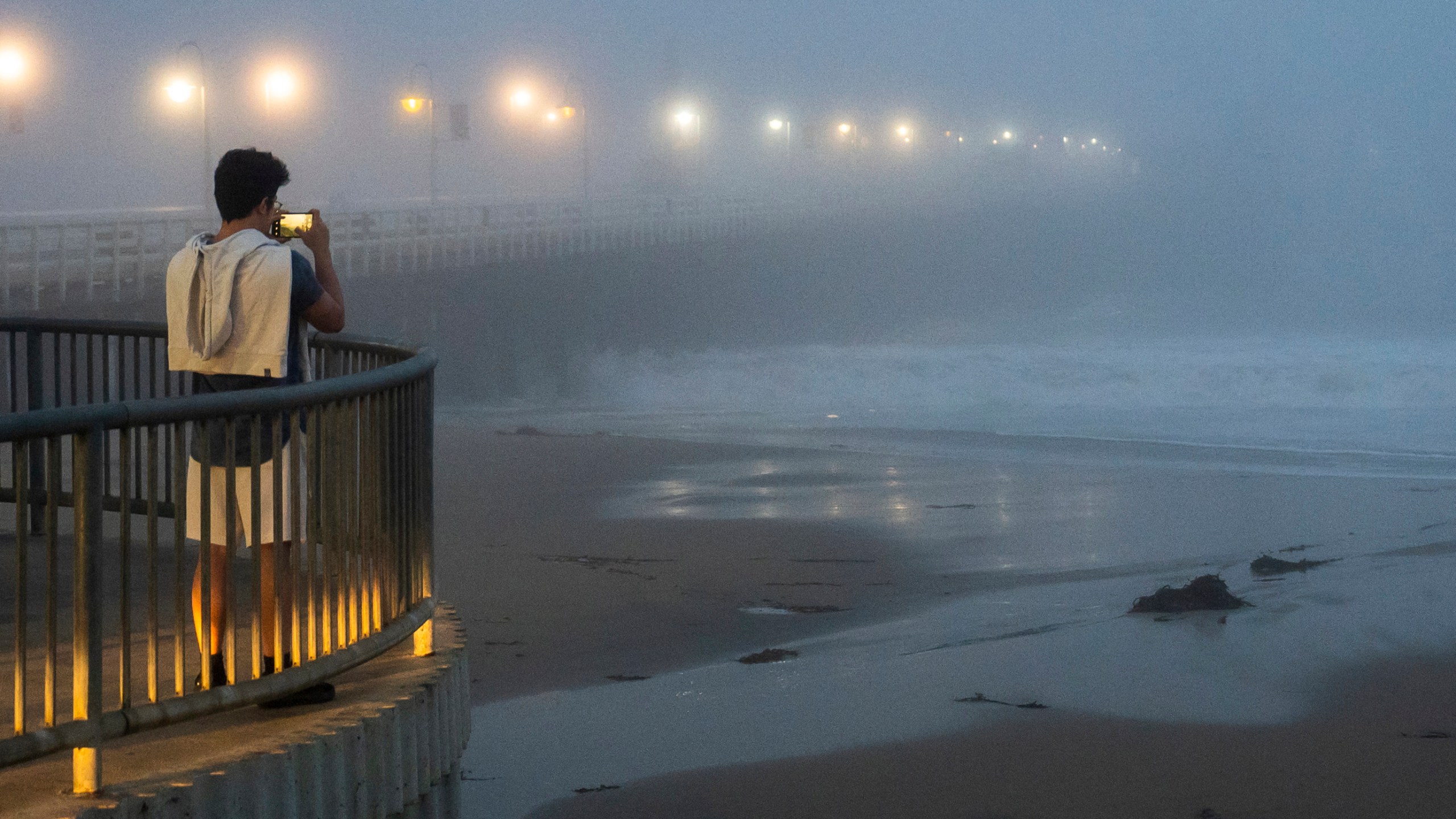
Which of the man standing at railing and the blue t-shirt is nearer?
the blue t-shirt

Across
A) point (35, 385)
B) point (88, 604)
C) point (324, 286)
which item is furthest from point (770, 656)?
point (88, 604)

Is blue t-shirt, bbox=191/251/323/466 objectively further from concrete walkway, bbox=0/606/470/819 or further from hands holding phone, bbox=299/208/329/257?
concrete walkway, bbox=0/606/470/819

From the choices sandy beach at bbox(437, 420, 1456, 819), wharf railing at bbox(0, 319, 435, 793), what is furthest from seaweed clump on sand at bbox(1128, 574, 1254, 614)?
wharf railing at bbox(0, 319, 435, 793)

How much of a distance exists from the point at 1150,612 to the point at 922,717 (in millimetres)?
2879

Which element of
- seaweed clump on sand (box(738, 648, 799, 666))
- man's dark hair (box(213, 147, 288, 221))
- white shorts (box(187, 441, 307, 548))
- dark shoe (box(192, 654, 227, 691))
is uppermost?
man's dark hair (box(213, 147, 288, 221))

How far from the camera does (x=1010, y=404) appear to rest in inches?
1255

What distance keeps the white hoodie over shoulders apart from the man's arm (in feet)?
0.33

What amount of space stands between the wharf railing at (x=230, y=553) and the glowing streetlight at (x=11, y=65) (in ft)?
72.0

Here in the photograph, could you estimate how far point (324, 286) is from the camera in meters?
4.44

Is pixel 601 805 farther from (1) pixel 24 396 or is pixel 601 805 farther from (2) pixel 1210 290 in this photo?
(2) pixel 1210 290

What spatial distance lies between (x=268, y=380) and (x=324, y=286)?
394 mm

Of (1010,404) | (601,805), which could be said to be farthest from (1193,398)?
(601,805)

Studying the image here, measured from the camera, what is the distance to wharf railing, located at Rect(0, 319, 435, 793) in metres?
3.17

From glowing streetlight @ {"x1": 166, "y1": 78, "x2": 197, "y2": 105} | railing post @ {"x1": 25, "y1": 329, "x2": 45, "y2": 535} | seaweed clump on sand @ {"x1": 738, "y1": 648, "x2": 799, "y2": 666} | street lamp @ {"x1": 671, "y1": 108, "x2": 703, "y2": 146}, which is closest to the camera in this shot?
railing post @ {"x1": 25, "y1": 329, "x2": 45, "y2": 535}
